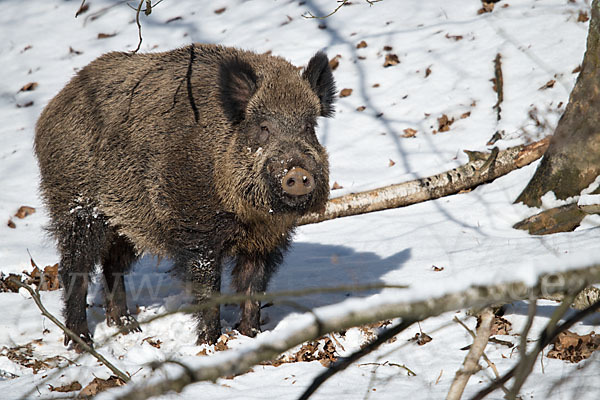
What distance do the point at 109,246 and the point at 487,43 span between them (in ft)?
22.7

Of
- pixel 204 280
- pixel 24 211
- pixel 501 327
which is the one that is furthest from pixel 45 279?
pixel 501 327

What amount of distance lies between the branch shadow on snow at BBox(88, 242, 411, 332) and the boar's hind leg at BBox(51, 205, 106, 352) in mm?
260

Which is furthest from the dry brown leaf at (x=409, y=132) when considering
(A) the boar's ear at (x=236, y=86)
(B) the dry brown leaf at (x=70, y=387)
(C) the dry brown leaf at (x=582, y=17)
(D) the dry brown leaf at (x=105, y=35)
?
(D) the dry brown leaf at (x=105, y=35)

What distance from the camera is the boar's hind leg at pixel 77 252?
529 centimetres

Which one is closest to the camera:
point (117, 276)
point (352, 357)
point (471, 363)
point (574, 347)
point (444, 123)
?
point (352, 357)

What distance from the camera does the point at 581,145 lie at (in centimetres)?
538

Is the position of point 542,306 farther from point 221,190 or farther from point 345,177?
point 345,177

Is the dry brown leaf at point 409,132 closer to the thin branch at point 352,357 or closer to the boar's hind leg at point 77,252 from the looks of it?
the boar's hind leg at point 77,252

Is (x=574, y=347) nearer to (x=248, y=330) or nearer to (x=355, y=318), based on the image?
(x=355, y=318)

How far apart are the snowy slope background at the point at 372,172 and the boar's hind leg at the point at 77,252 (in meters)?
0.27

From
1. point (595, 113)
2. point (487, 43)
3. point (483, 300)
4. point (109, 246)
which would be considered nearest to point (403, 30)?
point (487, 43)

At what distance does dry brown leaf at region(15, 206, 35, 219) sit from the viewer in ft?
25.9

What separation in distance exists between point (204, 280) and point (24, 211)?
4.37m

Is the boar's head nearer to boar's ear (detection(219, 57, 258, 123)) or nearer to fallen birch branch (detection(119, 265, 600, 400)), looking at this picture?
boar's ear (detection(219, 57, 258, 123))
